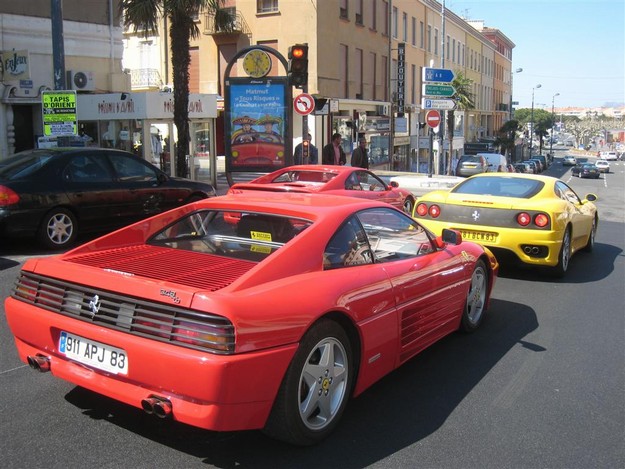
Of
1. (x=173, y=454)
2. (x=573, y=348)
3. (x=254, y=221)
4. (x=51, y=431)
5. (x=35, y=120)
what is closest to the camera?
(x=173, y=454)

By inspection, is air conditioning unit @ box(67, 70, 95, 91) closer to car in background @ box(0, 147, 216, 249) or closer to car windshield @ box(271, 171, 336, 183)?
car in background @ box(0, 147, 216, 249)

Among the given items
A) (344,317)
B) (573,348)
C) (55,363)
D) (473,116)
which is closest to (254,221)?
(344,317)

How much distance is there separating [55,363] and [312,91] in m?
27.7

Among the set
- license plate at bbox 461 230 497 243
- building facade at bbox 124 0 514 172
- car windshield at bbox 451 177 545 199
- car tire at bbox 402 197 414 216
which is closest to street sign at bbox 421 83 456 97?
building facade at bbox 124 0 514 172

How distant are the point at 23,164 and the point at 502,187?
22.5ft

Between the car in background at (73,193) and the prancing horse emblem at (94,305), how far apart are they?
19.2 ft

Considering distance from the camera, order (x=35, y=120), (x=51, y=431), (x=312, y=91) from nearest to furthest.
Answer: (x=51, y=431) → (x=35, y=120) → (x=312, y=91)

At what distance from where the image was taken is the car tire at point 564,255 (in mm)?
8289

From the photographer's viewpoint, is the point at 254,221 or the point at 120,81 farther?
the point at 120,81

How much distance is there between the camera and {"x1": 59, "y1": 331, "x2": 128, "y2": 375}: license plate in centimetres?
334

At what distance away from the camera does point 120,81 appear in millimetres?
21109

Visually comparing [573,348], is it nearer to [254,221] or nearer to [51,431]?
[254,221]

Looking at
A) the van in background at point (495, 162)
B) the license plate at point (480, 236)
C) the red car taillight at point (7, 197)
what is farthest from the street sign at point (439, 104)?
the van in background at point (495, 162)

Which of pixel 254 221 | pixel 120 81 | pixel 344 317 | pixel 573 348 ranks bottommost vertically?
pixel 573 348
